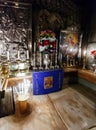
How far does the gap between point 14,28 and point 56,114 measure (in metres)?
2.44

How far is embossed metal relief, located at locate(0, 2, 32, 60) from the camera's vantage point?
9.83ft

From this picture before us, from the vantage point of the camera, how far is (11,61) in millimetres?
3215

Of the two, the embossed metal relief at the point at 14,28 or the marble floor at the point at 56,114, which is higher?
the embossed metal relief at the point at 14,28

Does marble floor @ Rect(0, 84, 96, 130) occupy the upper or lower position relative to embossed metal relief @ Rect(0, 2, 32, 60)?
lower

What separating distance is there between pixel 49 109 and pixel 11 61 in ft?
5.74

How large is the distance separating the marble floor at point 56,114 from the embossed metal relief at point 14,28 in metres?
1.48

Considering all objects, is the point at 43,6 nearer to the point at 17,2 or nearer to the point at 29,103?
the point at 17,2

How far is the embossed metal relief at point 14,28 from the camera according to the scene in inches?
118

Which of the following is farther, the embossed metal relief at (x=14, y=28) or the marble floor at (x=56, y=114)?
the embossed metal relief at (x=14, y=28)

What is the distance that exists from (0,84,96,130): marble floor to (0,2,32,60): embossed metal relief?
4.87 feet

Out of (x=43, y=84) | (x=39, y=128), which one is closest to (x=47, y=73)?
(x=43, y=84)

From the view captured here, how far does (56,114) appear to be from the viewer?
2102mm

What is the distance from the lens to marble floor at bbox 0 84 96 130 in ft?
5.85

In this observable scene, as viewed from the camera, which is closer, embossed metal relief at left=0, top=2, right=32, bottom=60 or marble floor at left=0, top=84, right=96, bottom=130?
marble floor at left=0, top=84, right=96, bottom=130
